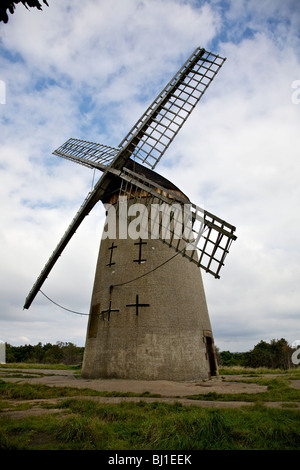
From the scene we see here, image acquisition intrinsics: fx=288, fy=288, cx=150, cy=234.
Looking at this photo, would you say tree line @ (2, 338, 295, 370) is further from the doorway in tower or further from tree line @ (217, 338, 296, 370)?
the doorway in tower

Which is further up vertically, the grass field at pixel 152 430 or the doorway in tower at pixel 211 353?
the doorway in tower at pixel 211 353

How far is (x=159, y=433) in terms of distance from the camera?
3621 millimetres

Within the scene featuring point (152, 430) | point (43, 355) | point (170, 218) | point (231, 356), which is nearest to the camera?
point (152, 430)

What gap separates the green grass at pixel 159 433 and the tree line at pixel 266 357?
40.9 metres

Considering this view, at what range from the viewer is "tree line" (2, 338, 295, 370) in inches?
1709

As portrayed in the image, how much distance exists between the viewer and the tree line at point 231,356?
4341 centimetres

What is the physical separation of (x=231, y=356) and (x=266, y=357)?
721 cm

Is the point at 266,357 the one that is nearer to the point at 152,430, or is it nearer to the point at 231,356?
the point at 231,356

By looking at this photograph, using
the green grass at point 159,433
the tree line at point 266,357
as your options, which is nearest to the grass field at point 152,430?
the green grass at point 159,433

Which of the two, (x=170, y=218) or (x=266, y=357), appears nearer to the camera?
(x=170, y=218)

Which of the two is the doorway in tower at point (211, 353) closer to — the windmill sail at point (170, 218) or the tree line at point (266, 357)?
the windmill sail at point (170, 218)

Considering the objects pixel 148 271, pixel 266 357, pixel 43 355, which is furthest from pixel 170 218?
pixel 43 355

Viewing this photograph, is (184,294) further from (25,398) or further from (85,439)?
(85,439)
